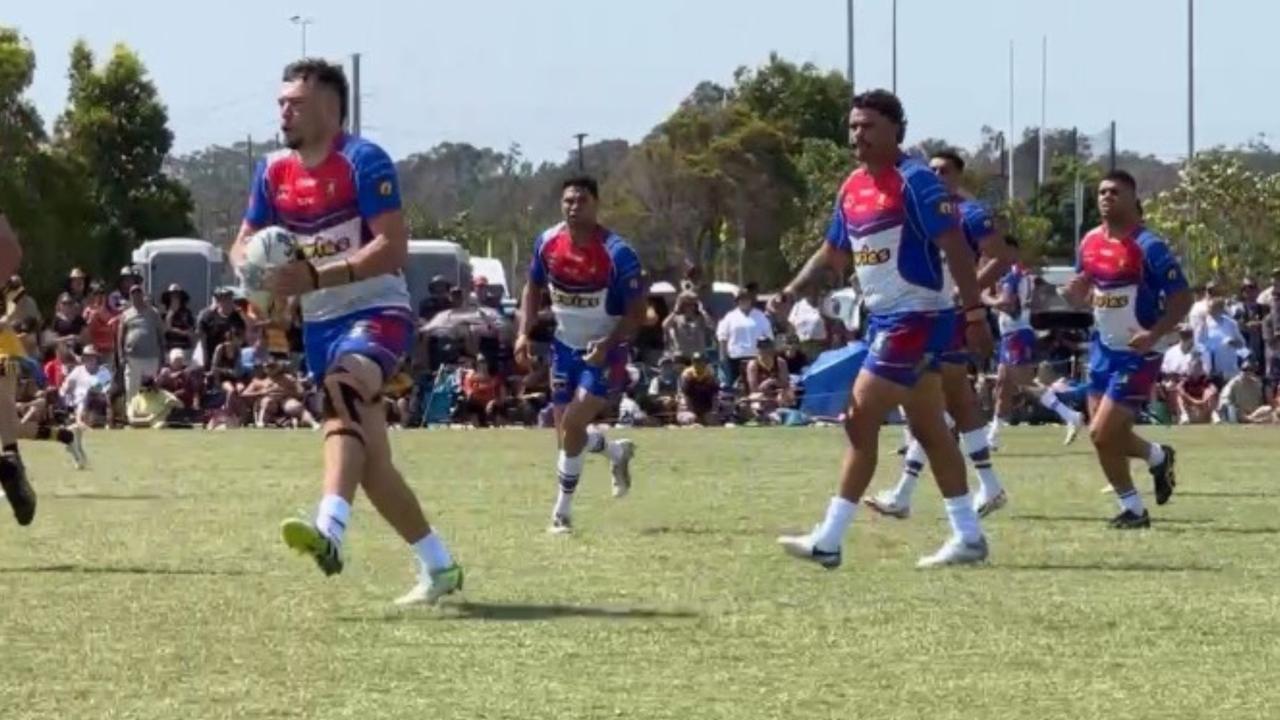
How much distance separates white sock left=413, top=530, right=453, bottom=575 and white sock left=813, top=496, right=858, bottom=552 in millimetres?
2012

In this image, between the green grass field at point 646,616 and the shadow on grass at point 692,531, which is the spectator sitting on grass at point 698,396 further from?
the shadow on grass at point 692,531

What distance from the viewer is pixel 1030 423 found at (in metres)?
32.9

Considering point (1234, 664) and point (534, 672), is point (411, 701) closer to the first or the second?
point (534, 672)

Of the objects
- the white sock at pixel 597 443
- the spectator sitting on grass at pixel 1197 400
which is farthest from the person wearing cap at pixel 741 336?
the white sock at pixel 597 443

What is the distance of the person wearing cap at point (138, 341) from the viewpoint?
107ft

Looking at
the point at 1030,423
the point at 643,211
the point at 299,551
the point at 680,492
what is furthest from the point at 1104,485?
the point at 643,211

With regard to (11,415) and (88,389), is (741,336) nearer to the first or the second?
(88,389)

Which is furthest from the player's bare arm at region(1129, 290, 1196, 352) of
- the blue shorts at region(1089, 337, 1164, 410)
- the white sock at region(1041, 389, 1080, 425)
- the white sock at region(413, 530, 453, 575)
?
the white sock at region(1041, 389, 1080, 425)

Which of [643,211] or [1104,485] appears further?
[643,211]

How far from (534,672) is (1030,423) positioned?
24.7 m

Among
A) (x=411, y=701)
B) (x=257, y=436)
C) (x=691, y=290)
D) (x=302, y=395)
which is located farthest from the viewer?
(x=691, y=290)

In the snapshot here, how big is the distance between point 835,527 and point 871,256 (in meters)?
1.25

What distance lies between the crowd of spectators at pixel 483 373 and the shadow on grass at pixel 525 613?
21.8m

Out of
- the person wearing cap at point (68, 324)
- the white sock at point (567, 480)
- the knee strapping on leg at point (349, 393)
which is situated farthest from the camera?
the person wearing cap at point (68, 324)
